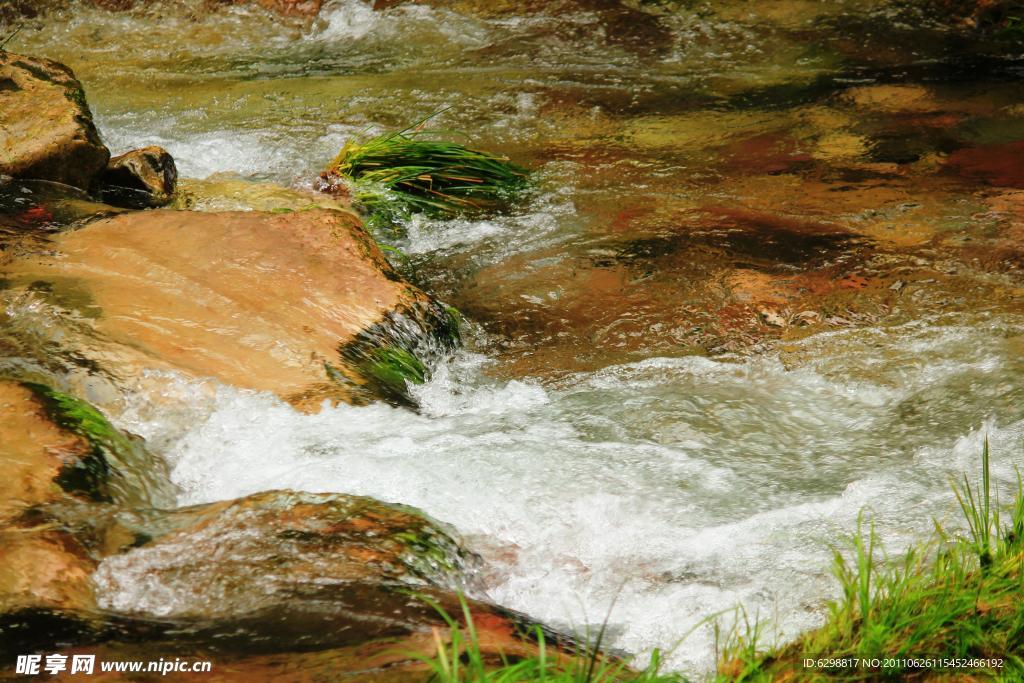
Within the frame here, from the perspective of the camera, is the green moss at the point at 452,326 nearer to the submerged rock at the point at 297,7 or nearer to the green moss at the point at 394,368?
the green moss at the point at 394,368

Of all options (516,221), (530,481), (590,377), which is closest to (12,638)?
(530,481)

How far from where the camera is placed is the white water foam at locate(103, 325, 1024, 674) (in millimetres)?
3176

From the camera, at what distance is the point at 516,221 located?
638cm

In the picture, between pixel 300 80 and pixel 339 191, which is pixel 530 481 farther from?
pixel 300 80

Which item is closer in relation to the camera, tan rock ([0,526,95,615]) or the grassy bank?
the grassy bank

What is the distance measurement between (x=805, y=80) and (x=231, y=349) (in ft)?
20.7

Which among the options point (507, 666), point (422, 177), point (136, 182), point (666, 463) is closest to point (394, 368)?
point (666, 463)

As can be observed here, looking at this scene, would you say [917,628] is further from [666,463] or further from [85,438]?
[85,438]

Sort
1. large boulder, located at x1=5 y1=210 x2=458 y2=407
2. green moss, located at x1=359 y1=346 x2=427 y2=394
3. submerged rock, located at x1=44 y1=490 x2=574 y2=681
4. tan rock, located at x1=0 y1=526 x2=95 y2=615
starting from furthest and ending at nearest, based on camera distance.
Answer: green moss, located at x1=359 y1=346 x2=427 y2=394 < large boulder, located at x1=5 y1=210 x2=458 y2=407 < tan rock, located at x1=0 y1=526 x2=95 y2=615 < submerged rock, located at x1=44 y1=490 x2=574 y2=681

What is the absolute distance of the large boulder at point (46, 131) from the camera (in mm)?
5844

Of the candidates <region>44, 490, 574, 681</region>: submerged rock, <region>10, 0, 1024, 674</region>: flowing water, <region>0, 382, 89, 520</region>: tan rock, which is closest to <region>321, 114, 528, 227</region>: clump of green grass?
<region>10, 0, 1024, 674</region>: flowing water

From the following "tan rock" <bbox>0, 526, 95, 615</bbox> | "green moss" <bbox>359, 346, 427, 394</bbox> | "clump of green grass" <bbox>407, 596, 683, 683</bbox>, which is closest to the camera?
"clump of green grass" <bbox>407, 596, 683, 683</bbox>

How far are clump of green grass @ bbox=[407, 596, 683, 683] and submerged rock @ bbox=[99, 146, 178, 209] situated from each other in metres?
4.67

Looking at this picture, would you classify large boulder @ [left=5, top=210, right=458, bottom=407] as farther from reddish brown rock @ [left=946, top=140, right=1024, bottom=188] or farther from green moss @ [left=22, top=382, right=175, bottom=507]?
reddish brown rock @ [left=946, top=140, right=1024, bottom=188]
